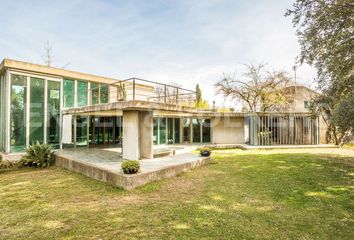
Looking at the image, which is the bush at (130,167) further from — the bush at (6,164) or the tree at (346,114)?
the bush at (6,164)

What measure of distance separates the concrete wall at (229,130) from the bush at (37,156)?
564 inches

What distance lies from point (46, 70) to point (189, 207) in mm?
12600

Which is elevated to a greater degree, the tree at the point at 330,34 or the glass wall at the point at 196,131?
the tree at the point at 330,34

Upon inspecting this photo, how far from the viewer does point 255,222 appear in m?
4.96

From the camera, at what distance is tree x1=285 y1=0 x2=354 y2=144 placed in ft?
26.2

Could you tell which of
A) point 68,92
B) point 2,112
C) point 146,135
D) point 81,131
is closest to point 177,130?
point 81,131

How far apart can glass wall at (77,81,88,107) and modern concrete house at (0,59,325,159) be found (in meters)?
0.07

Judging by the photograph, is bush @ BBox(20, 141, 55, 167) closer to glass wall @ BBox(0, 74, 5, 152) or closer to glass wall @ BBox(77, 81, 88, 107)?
glass wall @ BBox(0, 74, 5, 152)

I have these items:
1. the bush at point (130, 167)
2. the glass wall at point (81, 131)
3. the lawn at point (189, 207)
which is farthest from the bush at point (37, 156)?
the bush at point (130, 167)

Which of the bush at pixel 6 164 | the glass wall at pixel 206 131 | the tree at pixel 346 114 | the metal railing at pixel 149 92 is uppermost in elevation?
the metal railing at pixel 149 92

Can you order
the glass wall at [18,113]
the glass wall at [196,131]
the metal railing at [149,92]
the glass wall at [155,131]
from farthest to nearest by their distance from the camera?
the glass wall at [196,131], the glass wall at [155,131], the glass wall at [18,113], the metal railing at [149,92]

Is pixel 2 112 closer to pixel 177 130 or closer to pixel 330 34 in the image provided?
pixel 177 130

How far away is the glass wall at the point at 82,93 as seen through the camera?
1497 cm

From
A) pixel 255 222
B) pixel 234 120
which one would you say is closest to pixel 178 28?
pixel 234 120
